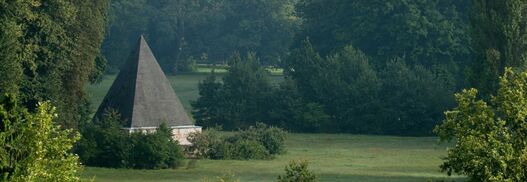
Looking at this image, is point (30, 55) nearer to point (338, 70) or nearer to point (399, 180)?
point (399, 180)

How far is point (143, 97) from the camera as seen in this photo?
58.3 meters

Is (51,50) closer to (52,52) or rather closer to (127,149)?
(52,52)

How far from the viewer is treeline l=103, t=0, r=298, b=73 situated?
13125 cm

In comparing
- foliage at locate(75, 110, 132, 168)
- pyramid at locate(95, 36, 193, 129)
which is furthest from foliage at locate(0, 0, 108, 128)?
pyramid at locate(95, 36, 193, 129)

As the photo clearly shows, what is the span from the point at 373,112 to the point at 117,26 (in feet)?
199

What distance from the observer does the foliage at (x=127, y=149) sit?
53.5 metres

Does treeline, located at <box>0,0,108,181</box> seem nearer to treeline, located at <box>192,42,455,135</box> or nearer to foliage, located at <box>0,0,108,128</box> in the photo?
foliage, located at <box>0,0,108,128</box>

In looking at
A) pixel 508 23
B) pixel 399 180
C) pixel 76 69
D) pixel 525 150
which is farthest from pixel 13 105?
pixel 508 23

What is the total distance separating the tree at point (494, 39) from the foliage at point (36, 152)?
126 feet

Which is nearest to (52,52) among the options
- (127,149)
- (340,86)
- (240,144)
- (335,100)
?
(127,149)

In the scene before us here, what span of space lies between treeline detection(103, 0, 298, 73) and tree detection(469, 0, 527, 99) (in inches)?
2589

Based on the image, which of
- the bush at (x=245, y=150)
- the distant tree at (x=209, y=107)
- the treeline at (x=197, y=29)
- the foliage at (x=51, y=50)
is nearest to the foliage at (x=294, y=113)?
the distant tree at (x=209, y=107)

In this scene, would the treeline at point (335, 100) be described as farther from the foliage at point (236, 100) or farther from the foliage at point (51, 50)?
the foliage at point (51, 50)

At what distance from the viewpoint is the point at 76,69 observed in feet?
181
